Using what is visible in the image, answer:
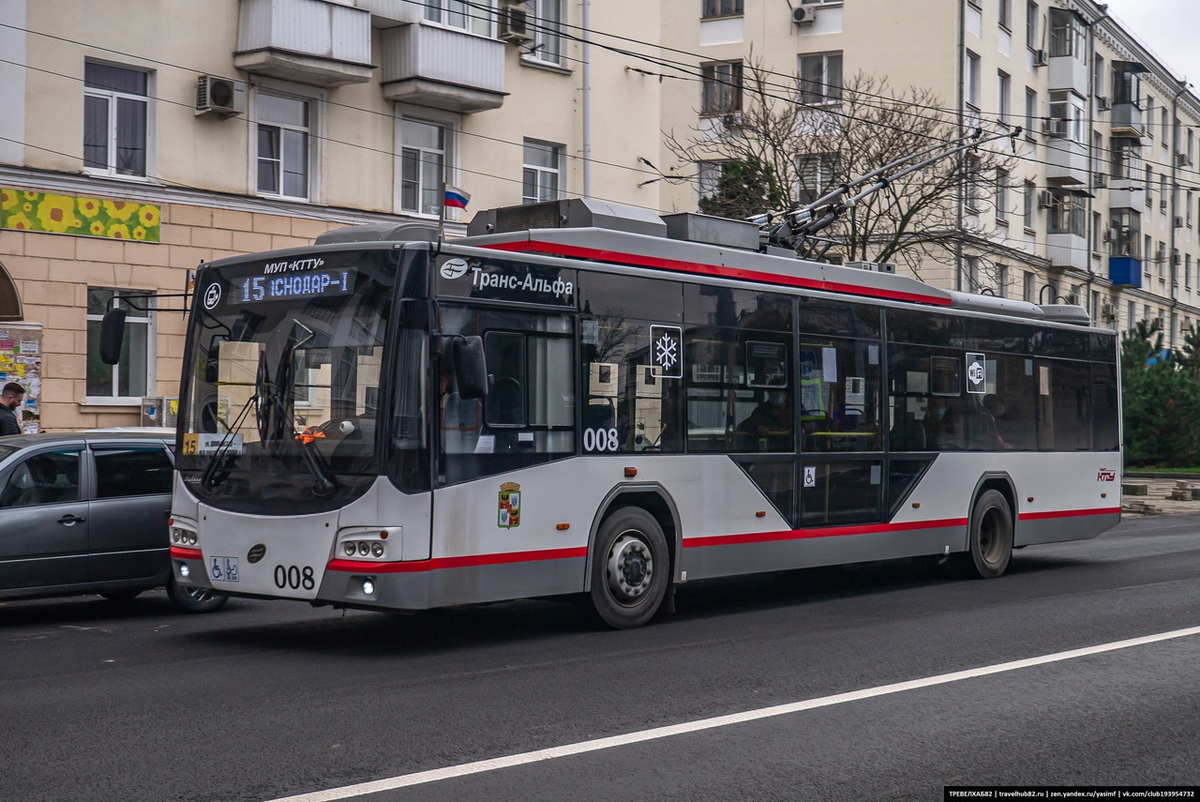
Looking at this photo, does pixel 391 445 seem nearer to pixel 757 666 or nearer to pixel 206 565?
pixel 206 565

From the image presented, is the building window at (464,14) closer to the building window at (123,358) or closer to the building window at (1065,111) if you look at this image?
the building window at (123,358)

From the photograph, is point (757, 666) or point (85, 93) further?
point (85, 93)

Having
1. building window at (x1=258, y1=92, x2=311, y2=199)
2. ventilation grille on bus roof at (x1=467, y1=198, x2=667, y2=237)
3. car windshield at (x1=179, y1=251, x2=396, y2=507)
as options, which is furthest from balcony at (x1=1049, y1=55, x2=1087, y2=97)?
car windshield at (x1=179, y1=251, x2=396, y2=507)

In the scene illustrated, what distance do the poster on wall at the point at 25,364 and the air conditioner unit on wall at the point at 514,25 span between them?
33.5 feet

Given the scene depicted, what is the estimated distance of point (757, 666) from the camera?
8.74 meters

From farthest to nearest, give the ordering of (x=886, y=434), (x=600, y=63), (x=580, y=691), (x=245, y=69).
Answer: (x=600, y=63), (x=245, y=69), (x=886, y=434), (x=580, y=691)

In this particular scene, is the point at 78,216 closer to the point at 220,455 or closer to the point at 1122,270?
the point at 220,455

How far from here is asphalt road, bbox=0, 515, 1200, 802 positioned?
19.3 ft

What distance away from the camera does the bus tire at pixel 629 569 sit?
402 inches

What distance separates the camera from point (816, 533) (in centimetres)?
1221

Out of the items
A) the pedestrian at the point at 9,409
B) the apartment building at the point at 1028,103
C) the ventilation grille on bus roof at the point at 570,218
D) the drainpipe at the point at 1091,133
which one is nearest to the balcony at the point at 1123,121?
the apartment building at the point at 1028,103

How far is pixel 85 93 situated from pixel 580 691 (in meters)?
15.1

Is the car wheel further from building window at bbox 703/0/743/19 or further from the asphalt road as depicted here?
building window at bbox 703/0/743/19

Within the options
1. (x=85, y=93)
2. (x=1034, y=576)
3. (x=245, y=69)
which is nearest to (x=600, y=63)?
(x=245, y=69)
